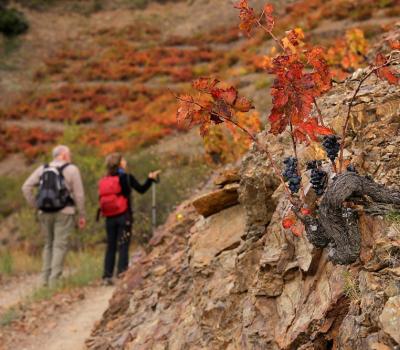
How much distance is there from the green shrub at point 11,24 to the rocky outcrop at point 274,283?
128ft

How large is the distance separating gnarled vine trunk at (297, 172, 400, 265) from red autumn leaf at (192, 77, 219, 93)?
747 mm

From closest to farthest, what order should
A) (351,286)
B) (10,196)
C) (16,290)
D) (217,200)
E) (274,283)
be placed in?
(351,286) → (274,283) → (217,200) → (16,290) → (10,196)

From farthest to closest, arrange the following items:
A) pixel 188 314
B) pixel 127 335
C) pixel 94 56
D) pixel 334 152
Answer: pixel 94 56
pixel 127 335
pixel 188 314
pixel 334 152

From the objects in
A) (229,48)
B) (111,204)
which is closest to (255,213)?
(111,204)

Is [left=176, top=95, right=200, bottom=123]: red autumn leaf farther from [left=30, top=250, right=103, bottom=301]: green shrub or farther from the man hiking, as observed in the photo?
[left=30, top=250, right=103, bottom=301]: green shrub

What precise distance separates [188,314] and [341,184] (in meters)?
2.30

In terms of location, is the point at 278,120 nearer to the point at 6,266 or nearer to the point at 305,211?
the point at 305,211

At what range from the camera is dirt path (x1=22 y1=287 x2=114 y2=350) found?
6.73 metres

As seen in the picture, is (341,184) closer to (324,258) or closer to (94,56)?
(324,258)

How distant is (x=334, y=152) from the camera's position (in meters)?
3.16

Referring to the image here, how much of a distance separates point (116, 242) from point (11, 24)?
36.3 metres

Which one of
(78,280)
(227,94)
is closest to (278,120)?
(227,94)

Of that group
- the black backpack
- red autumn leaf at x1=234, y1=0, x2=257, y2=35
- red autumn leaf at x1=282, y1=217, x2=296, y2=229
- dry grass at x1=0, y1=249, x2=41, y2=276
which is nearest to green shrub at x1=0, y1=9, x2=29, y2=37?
dry grass at x1=0, y1=249, x2=41, y2=276

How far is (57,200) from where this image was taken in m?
8.45
